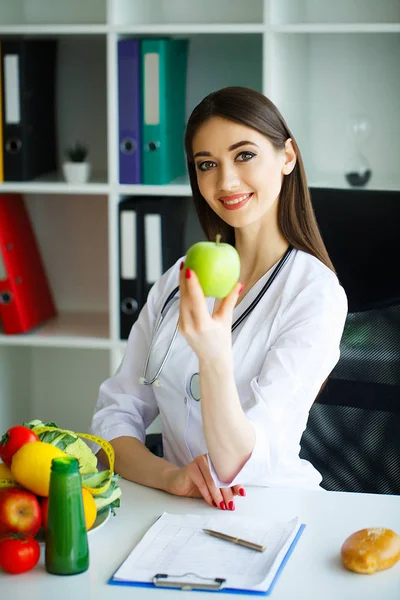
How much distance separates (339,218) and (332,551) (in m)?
0.88

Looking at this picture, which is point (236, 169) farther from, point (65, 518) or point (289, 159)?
point (65, 518)

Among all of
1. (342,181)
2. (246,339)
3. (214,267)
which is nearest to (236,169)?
(246,339)

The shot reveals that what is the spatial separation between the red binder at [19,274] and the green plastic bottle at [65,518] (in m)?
1.74

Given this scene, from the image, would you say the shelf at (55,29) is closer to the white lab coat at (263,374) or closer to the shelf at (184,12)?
the shelf at (184,12)

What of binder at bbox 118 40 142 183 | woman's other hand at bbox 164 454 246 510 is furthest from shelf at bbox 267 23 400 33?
woman's other hand at bbox 164 454 246 510

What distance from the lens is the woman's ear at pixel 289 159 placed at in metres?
1.82

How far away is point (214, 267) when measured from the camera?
54.1 inches

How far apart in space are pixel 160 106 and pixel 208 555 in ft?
5.54

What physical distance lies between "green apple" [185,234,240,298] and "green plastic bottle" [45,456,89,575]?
→ 33 centimetres

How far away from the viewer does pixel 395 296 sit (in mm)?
1914

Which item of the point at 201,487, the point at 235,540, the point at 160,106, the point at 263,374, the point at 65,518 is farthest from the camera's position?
the point at 160,106

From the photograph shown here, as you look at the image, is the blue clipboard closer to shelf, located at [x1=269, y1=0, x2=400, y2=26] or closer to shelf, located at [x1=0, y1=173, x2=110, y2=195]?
shelf, located at [x1=0, y1=173, x2=110, y2=195]

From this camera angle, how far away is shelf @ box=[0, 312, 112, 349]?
9.38 feet

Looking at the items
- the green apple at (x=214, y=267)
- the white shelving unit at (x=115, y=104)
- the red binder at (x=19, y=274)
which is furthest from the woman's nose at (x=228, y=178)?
the red binder at (x=19, y=274)
